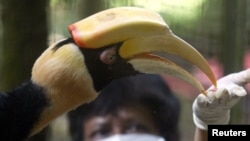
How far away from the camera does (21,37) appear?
1.27 meters

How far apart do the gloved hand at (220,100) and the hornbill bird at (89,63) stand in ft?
0.14

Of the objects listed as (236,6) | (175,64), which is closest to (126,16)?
(175,64)

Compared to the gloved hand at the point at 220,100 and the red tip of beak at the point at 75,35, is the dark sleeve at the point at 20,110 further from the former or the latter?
the gloved hand at the point at 220,100

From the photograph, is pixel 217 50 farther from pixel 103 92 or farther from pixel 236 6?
pixel 103 92

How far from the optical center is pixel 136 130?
129cm

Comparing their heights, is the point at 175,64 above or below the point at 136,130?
above

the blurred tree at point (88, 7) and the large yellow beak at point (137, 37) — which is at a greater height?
the blurred tree at point (88, 7)

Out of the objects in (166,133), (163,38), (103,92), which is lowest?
(166,133)

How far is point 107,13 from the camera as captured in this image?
48.4 inches

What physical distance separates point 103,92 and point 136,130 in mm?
115

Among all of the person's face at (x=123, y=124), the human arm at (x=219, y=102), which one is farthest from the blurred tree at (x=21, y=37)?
the human arm at (x=219, y=102)

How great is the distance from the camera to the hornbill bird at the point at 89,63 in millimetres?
1215

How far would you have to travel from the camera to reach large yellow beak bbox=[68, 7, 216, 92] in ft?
3.96

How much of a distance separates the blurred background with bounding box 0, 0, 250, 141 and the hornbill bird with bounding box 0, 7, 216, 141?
0.02 metres
